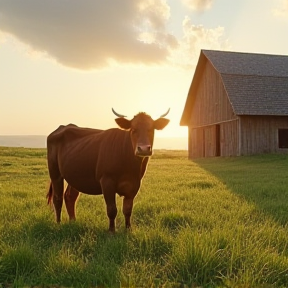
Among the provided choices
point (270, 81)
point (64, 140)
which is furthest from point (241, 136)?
point (64, 140)

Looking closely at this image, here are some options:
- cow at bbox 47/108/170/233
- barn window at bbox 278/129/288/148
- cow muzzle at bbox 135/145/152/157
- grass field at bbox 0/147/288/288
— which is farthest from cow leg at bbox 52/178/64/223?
barn window at bbox 278/129/288/148

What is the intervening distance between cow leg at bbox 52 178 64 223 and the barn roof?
770 inches

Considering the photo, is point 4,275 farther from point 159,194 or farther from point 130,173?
point 159,194

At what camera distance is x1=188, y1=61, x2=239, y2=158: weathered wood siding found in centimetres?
2713

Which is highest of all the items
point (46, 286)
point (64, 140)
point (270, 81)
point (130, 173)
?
point (270, 81)

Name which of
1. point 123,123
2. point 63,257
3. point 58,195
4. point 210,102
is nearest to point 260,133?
point 210,102

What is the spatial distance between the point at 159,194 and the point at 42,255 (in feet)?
17.4

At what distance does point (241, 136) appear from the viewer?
84.5ft

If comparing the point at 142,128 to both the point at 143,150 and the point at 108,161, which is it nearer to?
the point at 143,150

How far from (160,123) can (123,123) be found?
21.5 inches

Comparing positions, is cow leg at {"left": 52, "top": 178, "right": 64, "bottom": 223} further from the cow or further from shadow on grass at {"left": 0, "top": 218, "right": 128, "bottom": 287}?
shadow on grass at {"left": 0, "top": 218, "right": 128, "bottom": 287}

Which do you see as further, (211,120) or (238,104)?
(211,120)

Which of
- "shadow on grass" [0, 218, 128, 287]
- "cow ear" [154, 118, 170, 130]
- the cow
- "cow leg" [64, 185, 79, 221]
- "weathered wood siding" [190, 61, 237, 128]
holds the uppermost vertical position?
"weathered wood siding" [190, 61, 237, 128]

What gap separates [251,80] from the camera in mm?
27578
